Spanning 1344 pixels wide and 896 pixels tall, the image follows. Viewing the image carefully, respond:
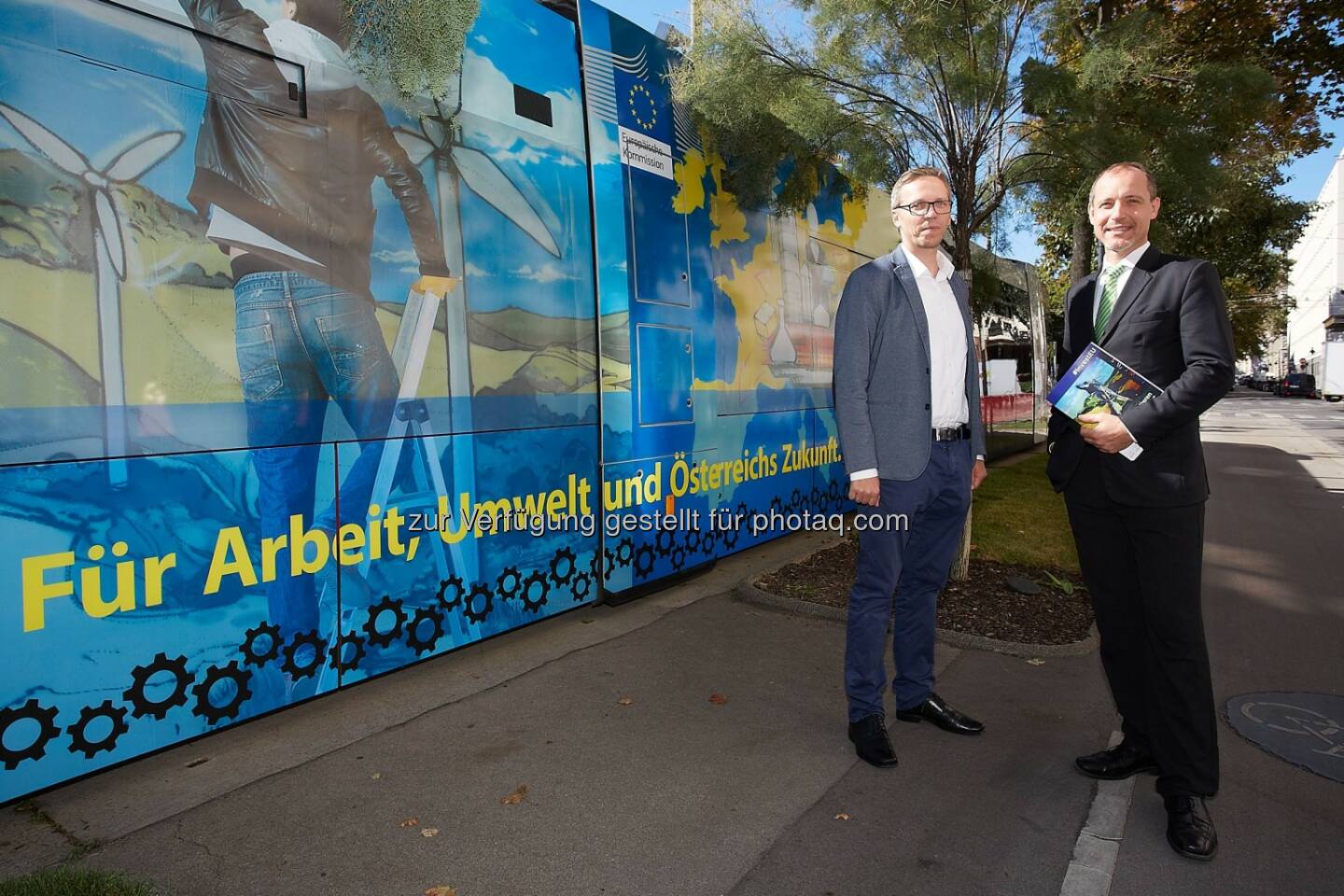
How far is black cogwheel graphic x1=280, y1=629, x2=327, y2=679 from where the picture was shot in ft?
11.1

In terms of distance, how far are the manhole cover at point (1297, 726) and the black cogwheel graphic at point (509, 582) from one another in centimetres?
337

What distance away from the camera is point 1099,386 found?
2775 mm

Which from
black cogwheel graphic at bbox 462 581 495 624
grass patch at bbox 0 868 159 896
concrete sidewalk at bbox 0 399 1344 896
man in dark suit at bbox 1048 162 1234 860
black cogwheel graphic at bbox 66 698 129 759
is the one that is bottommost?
concrete sidewalk at bbox 0 399 1344 896

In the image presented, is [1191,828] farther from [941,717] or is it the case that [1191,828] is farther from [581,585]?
[581,585]

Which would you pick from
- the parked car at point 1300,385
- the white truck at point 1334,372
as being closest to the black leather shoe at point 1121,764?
the white truck at point 1334,372

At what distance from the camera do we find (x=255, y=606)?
3.24 meters

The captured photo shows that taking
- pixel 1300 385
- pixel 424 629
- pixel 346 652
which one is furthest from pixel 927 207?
pixel 1300 385

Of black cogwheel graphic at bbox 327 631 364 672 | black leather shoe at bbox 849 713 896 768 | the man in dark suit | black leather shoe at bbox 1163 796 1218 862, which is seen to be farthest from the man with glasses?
black cogwheel graphic at bbox 327 631 364 672

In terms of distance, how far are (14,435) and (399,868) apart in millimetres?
1792

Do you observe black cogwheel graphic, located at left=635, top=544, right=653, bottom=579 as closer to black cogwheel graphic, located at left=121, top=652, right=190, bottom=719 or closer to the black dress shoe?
the black dress shoe

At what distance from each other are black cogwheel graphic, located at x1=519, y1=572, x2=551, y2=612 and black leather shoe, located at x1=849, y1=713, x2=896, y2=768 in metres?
1.92

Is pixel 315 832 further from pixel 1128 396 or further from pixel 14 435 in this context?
pixel 1128 396

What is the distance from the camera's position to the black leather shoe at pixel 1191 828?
100 inches

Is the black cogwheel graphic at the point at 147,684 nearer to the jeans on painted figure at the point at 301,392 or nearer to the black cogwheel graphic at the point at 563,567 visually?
the jeans on painted figure at the point at 301,392
